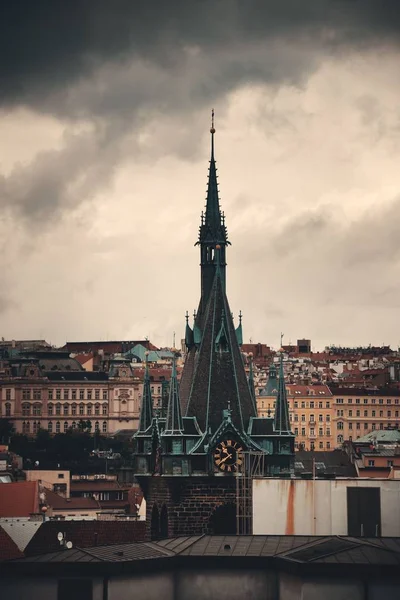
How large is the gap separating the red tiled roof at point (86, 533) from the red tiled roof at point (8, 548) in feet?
11.8

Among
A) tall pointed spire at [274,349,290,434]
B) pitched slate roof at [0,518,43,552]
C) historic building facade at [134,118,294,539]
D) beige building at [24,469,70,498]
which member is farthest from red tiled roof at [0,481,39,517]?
beige building at [24,469,70,498]

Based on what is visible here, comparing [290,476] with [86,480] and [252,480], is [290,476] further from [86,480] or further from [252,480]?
[86,480]

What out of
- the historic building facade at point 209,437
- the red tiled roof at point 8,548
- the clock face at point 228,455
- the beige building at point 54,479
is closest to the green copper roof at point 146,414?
the historic building facade at point 209,437

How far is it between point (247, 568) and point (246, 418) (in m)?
18.5

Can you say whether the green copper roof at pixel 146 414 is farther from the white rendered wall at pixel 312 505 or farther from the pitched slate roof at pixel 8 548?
the white rendered wall at pixel 312 505

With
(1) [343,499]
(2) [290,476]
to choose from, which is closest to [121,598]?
(1) [343,499]

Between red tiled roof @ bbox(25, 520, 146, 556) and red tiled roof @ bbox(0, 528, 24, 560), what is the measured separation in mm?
3585

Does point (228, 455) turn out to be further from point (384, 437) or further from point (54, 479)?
point (384, 437)

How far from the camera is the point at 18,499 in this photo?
10912cm

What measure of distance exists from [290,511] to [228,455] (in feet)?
25.8

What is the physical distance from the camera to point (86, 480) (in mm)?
160125

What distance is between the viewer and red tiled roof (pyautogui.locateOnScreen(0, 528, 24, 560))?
269 ft

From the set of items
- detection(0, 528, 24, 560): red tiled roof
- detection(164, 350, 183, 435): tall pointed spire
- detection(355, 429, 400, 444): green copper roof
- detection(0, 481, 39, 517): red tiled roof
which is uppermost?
detection(355, 429, 400, 444): green copper roof

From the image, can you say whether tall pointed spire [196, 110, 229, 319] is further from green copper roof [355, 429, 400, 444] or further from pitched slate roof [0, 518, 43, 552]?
green copper roof [355, 429, 400, 444]
